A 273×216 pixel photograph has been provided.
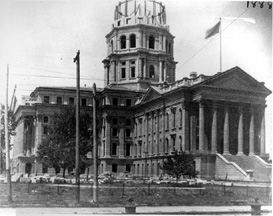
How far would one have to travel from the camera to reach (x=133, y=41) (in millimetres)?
62531

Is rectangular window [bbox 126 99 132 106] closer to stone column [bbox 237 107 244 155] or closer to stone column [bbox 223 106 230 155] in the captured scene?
stone column [bbox 223 106 230 155]

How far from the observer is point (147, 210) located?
2298 cm

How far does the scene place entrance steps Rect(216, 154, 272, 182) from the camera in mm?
39469

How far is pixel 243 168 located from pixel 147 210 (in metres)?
22.1

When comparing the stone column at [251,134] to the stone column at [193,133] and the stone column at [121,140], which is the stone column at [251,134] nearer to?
the stone column at [193,133]

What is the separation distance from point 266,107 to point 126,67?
1130 inches

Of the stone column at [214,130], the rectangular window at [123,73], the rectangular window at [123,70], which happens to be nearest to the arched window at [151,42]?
the rectangular window at [123,70]

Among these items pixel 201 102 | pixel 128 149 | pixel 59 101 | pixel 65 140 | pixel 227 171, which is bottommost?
pixel 227 171

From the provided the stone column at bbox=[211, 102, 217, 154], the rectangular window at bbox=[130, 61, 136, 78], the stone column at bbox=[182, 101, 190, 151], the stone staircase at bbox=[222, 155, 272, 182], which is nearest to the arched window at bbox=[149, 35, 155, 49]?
the rectangular window at bbox=[130, 61, 136, 78]

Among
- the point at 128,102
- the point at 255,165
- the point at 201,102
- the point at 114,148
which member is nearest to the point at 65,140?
the point at 114,148

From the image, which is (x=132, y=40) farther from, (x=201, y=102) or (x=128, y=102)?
(x=201, y=102)

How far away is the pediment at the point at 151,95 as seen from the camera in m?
50.1

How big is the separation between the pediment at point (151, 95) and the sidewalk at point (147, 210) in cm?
2578

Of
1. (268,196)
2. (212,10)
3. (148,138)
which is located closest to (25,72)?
(212,10)
